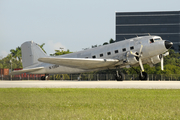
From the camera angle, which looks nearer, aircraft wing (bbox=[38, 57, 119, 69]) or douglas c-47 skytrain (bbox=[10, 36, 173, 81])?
douglas c-47 skytrain (bbox=[10, 36, 173, 81])

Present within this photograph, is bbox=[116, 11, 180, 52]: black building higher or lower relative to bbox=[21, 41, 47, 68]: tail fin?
higher

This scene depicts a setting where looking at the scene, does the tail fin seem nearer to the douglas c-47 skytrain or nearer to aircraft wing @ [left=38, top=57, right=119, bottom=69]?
the douglas c-47 skytrain

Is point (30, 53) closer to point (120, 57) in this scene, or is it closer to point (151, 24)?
point (120, 57)

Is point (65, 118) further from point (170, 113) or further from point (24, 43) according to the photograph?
point (24, 43)

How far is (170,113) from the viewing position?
28.9 feet

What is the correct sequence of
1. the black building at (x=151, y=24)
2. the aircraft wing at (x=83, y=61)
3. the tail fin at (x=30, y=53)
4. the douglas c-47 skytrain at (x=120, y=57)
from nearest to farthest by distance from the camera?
1. the douglas c-47 skytrain at (x=120, y=57)
2. the aircraft wing at (x=83, y=61)
3. the tail fin at (x=30, y=53)
4. the black building at (x=151, y=24)

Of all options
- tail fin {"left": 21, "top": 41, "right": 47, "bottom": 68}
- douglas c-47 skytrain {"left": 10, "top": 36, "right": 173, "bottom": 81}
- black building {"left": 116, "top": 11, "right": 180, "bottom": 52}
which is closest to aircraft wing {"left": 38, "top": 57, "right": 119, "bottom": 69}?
douglas c-47 skytrain {"left": 10, "top": 36, "right": 173, "bottom": 81}

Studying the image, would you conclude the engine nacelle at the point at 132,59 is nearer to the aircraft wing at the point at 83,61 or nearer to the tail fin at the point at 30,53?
the aircraft wing at the point at 83,61

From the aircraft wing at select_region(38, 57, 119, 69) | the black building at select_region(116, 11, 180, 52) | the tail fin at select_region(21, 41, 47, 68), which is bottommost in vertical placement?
the aircraft wing at select_region(38, 57, 119, 69)

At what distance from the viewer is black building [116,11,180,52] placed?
168 m

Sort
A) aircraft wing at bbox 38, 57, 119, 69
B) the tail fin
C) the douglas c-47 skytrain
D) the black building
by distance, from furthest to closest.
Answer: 1. the black building
2. the tail fin
3. aircraft wing at bbox 38, 57, 119, 69
4. the douglas c-47 skytrain

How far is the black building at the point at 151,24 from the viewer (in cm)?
16838

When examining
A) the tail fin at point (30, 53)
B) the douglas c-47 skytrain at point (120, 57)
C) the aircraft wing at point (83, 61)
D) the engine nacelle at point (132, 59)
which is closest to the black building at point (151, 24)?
the tail fin at point (30, 53)

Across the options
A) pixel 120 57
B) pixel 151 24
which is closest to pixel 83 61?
pixel 120 57
